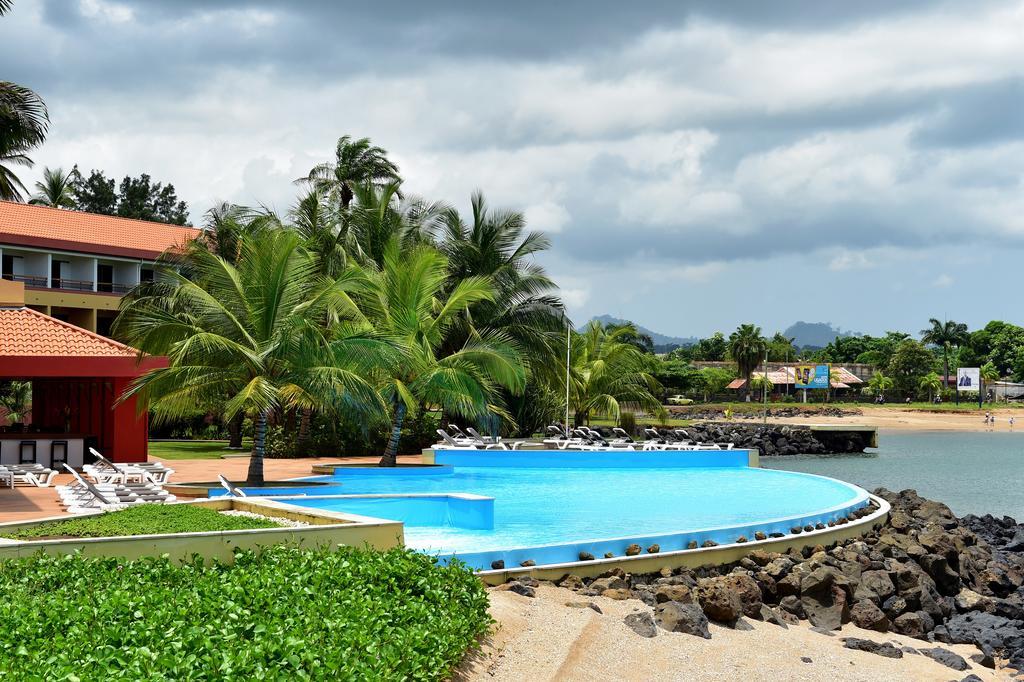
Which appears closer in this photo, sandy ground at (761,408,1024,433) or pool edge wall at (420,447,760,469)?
pool edge wall at (420,447,760,469)

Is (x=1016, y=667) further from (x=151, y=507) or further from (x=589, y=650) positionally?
(x=151, y=507)

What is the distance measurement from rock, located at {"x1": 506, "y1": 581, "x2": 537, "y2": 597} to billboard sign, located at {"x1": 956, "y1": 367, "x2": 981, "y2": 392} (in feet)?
293

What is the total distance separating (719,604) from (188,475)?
42.7 feet

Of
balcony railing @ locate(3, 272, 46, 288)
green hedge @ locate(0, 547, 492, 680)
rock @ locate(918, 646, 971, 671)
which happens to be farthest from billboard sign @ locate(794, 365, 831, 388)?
green hedge @ locate(0, 547, 492, 680)

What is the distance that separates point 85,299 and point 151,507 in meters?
30.6

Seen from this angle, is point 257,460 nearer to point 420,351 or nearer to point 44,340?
point 44,340

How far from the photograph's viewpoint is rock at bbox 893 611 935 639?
11500 mm

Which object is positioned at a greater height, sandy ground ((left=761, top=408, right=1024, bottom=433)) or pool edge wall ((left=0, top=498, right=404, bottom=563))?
pool edge wall ((left=0, top=498, right=404, bottom=563))

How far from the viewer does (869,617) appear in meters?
11.3

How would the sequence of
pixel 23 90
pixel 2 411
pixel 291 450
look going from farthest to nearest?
pixel 2 411, pixel 291 450, pixel 23 90

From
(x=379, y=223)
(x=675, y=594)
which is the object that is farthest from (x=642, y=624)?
(x=379, y=223)

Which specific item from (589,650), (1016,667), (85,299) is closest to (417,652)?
(589,650)

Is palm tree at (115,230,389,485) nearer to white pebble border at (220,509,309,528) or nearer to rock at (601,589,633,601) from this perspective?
white pebble border at (220,509,309,528)

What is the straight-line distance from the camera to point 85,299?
128 feet
